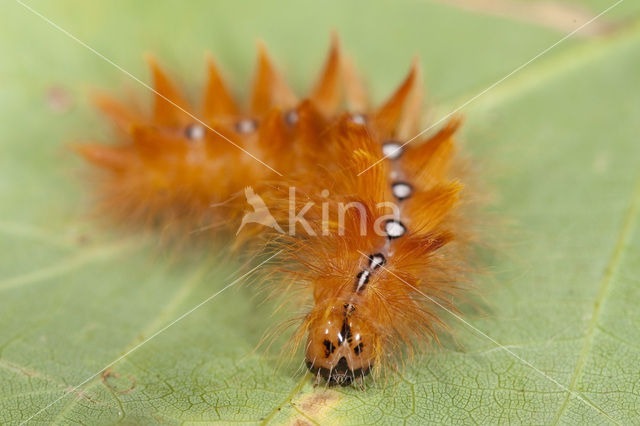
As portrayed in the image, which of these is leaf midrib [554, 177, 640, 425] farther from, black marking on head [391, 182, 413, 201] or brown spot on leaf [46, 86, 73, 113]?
brown spot on leaf [46, 86, 73, 113]

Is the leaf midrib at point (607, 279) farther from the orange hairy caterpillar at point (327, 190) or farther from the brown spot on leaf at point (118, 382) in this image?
the brown spot on leaf at point (118, 382)

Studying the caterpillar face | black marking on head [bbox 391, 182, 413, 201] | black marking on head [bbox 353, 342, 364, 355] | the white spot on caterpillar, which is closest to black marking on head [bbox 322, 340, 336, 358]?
the caterpillar face

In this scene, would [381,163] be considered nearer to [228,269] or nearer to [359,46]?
[228,269]

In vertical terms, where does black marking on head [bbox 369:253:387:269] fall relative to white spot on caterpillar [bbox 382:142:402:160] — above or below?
below

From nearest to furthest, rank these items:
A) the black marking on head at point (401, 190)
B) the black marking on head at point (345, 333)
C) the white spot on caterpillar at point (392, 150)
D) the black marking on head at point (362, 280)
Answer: the black marking on head at point (345, 333)
the black marking on head at point (362, 280)
the black marking on head at point (401, 190)
the white spot on caterpillar at point (392, 150)

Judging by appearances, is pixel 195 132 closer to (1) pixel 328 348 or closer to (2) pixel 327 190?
(2) pixel 327 190

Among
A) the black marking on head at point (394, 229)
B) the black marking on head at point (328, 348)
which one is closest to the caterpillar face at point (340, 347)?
the black marking on head at point (328, 348)
